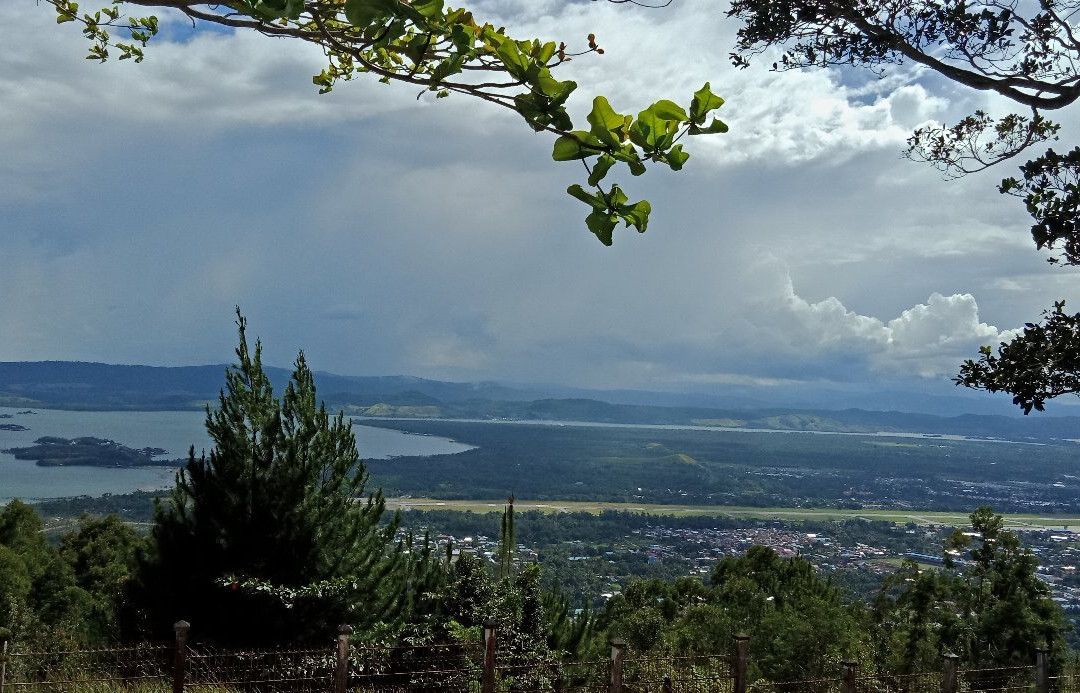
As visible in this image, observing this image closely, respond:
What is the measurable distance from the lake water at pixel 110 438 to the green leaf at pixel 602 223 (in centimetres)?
7105

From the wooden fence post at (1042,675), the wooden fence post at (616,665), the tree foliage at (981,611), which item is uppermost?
the wooden fence post at (616,665)

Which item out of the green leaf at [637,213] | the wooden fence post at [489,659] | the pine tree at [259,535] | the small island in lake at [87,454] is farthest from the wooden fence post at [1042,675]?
the small island in lake at [87,454]

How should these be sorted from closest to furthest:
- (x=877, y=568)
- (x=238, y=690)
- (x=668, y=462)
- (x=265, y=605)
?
(x=238, y=690) < (x=265, y=605) < (x=877, y=568) < (x=668, y=462)

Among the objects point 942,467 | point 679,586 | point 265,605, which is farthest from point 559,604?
point 942,467

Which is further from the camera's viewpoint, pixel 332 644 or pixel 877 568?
pixel 877 568

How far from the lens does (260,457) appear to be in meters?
9.53

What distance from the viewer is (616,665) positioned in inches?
274

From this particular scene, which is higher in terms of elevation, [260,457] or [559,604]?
[260,457]

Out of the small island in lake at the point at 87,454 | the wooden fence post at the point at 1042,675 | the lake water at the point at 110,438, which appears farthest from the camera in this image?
the small island in lake at the point at 87,454

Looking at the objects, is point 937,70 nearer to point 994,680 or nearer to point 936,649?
point 994,680

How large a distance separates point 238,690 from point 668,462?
501ft

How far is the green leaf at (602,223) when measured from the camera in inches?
61.0

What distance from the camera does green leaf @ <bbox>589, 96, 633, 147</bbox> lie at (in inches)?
54.9

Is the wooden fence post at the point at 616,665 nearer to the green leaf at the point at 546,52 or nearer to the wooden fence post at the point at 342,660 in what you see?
the wooden fence post at the point at 342,660
